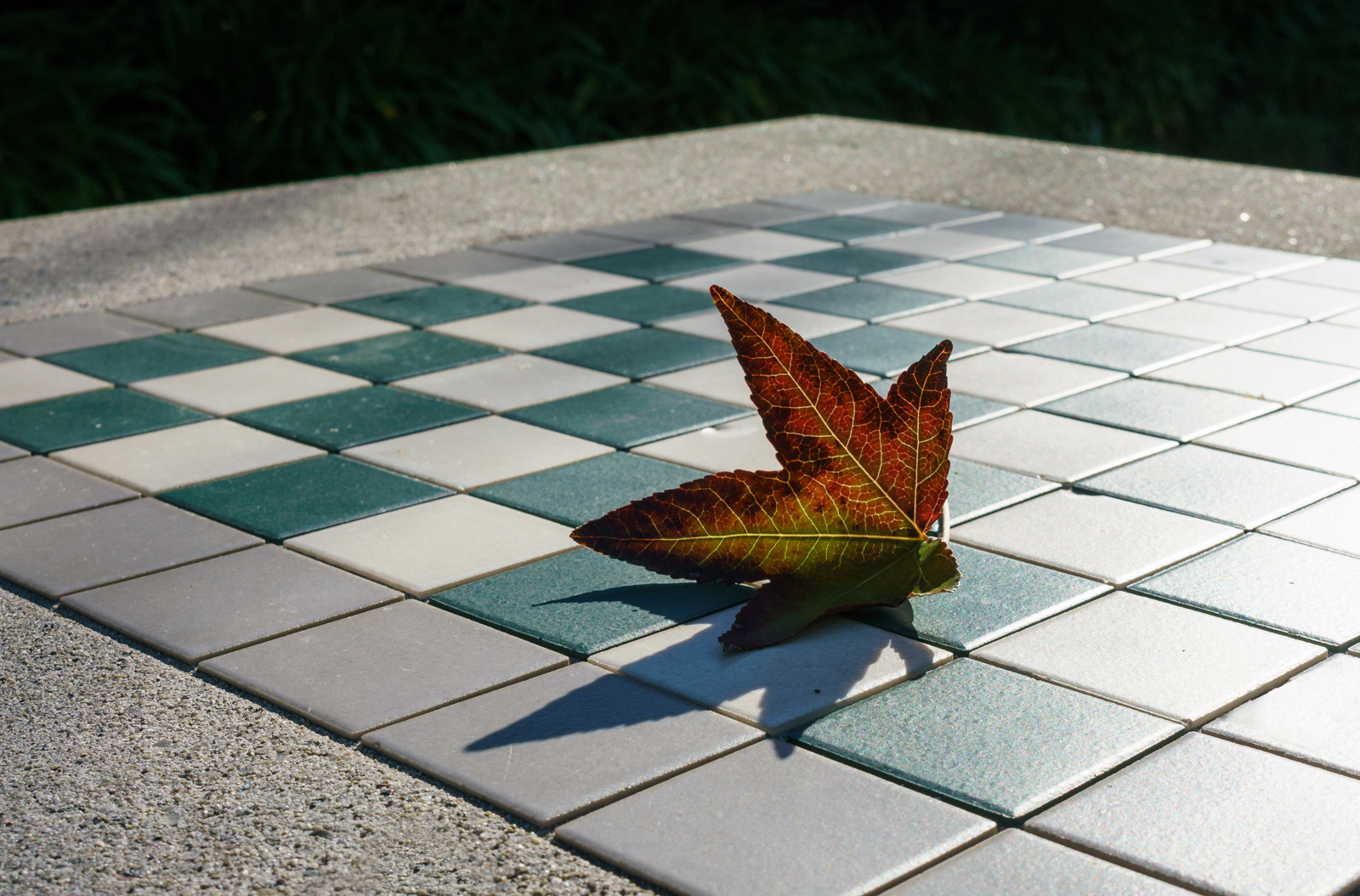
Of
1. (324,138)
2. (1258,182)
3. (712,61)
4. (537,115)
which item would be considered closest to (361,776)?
(1258,182)

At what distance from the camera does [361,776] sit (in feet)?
5.13

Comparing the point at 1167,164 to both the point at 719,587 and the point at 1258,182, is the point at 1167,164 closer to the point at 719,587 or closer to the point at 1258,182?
the point at 1258,182

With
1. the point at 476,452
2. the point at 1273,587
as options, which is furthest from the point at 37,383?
the point at 1273,587

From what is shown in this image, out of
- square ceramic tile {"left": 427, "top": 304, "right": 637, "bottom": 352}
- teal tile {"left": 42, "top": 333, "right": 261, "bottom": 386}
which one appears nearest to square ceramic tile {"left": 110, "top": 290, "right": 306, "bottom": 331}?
teal tile {"left": 42, "top": 333, "right": 261, "bottom": 386}

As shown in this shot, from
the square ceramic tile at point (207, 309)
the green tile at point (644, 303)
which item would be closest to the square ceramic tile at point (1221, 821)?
the green tile at point (644, 303)

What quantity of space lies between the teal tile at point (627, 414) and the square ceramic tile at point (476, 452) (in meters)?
0.04

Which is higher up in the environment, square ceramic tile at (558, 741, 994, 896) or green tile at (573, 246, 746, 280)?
green tile at (573, 246, 746, 280)

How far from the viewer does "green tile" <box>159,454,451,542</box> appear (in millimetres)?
2268

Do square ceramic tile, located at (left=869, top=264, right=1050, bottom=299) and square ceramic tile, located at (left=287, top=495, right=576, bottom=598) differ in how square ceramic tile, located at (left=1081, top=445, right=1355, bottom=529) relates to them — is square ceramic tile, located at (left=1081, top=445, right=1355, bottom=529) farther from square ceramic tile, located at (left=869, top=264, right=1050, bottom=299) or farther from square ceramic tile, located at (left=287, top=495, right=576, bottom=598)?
square ceramic tile, located at (left=869, top=264, right=1050, bottom=299)

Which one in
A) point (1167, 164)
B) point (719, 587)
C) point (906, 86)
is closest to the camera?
point (719, 587)

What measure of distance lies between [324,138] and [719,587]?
4.67 m

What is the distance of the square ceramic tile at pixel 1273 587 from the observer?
1.91 m

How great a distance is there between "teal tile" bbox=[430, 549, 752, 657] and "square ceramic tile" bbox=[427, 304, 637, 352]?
118 cm

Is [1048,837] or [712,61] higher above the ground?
[712,61]
